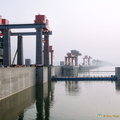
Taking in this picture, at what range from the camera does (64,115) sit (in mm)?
30109

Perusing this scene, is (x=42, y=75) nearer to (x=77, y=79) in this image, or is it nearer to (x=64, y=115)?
(x=77, y=79)

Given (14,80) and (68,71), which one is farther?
(68,71)

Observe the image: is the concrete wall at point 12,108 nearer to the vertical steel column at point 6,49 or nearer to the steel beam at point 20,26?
the vertical steel column at point 6,49

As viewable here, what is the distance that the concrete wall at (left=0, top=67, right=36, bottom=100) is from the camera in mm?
40547

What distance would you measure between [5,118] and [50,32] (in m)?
58.4

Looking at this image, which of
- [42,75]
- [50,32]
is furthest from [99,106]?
[50,32]

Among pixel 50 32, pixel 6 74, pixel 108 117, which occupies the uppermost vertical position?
pixel 50 32

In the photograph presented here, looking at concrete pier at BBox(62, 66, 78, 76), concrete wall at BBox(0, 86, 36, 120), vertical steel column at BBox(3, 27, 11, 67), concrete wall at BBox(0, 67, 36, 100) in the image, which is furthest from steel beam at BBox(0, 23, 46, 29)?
concrete pier at BBox(62, 66, 78, 76)

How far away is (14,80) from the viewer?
47594 mm

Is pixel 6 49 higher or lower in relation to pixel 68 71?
higher

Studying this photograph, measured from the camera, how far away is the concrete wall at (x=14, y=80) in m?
40.5

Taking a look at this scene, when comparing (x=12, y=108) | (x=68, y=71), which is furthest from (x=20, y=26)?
(x=68, y=71)

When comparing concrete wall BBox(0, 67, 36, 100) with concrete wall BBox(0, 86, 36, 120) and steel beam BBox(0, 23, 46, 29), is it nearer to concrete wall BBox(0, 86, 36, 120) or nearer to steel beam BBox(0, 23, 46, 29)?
concrete wall BBox(0, 86, 36, 120)

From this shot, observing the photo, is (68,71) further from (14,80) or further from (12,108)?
(12,108)
